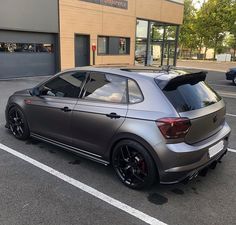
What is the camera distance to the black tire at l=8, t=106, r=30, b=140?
5148 millimetres

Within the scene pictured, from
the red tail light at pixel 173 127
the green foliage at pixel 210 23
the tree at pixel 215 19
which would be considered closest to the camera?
the red tail light at pixel 173 127

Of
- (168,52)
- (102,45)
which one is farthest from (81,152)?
(168,52)

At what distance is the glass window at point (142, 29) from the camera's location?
20.9m

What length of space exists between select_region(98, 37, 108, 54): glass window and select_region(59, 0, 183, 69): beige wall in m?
0.38

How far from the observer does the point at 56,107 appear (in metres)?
4.44

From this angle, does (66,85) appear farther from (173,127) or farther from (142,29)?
(142,29)

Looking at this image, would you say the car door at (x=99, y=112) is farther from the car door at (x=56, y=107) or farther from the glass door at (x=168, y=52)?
the glass door at (x=168, y=52)

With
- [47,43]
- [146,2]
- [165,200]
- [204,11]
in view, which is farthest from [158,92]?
[204,11]

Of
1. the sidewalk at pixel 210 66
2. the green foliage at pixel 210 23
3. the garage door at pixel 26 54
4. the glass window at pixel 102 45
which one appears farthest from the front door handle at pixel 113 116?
the green foliage at pixel 210 23

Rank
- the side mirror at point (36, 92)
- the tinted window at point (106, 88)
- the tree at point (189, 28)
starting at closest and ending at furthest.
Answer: the tinted window at point (106, 88) < the side mirror at point (36, 92) < the tree at point (189, 28)

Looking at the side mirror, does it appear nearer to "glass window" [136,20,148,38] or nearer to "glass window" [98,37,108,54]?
"glass window" [98,37,108,54]

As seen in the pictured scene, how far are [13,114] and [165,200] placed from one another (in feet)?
11.1

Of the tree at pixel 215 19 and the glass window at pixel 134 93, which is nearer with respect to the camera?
the glass window at pixel 134 93

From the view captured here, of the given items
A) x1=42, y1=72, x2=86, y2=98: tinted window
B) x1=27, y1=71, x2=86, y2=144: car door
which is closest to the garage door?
x1=27, y1=71, x2=86, y2=144: car door
